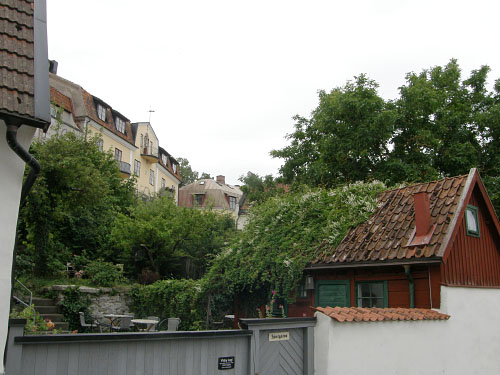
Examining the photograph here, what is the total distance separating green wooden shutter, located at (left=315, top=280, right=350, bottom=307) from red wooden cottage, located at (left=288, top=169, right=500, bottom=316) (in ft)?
0.09

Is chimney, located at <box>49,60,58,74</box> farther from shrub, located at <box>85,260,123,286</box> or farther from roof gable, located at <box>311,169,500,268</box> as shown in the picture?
roof gable, located at <box>311,169,500,268</box>

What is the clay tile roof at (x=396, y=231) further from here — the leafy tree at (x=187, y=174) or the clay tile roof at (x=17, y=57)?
the leafy tree at (x=187, y=174)

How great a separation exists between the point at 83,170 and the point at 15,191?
12.6 meters

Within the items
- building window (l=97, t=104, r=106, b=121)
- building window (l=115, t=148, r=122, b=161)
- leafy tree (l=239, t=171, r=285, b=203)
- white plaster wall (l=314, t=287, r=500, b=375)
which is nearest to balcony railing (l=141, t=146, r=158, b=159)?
building window (l=115, t=148, r=122, b=161)

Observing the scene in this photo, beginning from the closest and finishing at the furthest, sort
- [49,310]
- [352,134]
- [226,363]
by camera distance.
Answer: [226,363] → [49,310] → [352,134]

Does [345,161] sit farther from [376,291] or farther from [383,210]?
[376,291]

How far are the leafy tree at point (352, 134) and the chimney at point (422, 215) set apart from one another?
9333mm

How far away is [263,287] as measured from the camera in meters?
15.1

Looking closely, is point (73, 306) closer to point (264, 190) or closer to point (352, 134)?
point (264, 190)

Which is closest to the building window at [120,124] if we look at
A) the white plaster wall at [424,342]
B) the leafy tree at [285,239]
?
the leafy tree at [285,239]

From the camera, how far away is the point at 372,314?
7949mm

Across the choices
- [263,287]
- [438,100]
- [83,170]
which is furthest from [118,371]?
[438,100]

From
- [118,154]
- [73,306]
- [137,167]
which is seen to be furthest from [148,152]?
[73,306]

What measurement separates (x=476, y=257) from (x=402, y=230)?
225 centimetres
